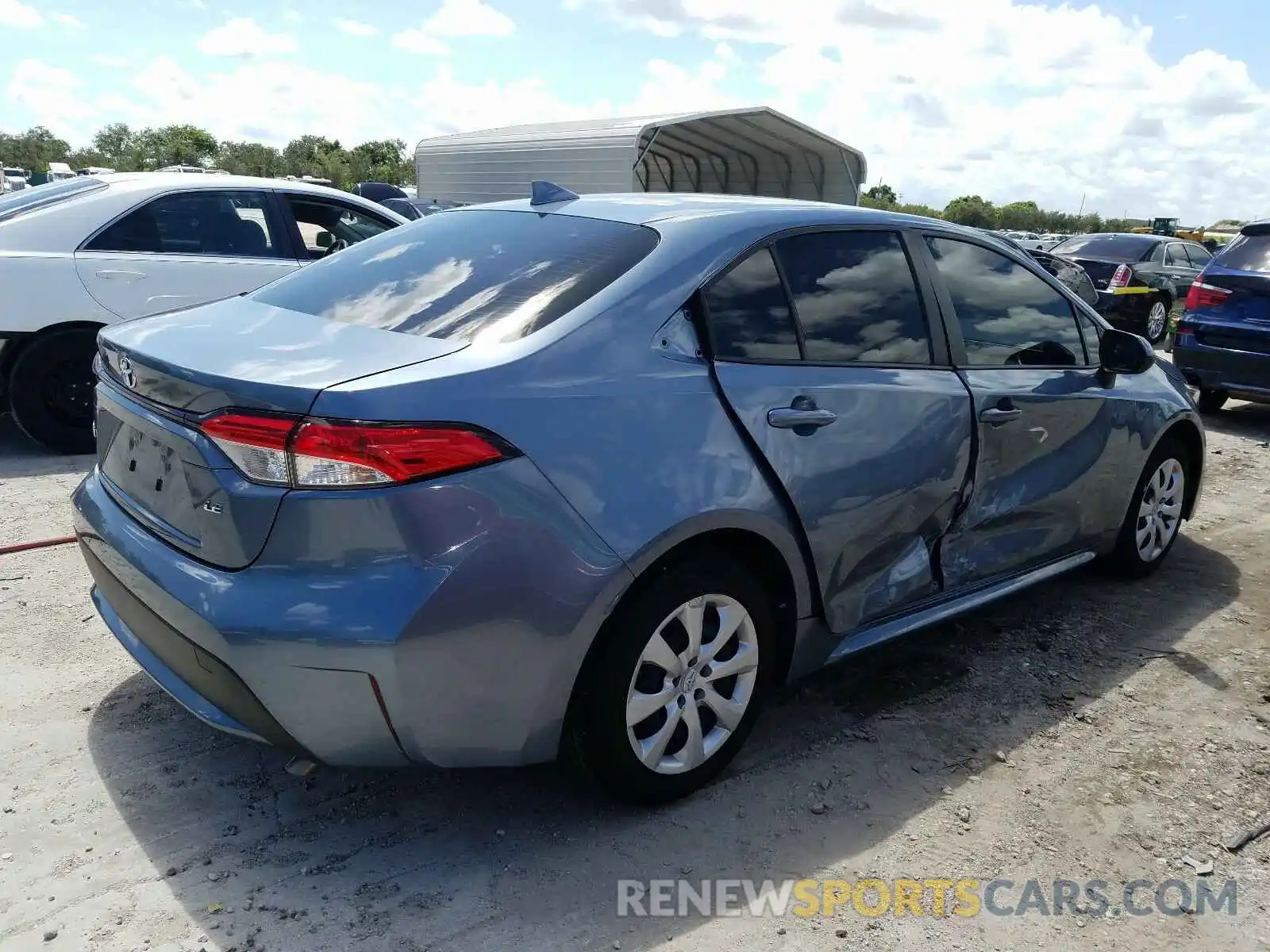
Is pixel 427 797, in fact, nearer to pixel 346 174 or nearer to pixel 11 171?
pixel 11 171

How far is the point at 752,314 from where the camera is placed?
115 inches

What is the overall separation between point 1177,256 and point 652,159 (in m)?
Result: 8.22

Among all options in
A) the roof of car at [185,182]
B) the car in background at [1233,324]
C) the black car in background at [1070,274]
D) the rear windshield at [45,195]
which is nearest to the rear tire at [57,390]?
the rear windshield at [45,195]

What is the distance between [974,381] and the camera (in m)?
3.53

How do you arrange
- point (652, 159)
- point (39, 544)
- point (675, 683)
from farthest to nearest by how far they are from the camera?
point (652, 159)
point (39, 544)
point (675, 683)

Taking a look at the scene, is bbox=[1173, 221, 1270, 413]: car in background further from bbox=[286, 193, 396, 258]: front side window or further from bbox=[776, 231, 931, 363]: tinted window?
bbox=[286, 193, 396, 258]: front side window

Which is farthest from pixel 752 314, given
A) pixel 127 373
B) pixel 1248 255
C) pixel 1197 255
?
pixel 1197 255

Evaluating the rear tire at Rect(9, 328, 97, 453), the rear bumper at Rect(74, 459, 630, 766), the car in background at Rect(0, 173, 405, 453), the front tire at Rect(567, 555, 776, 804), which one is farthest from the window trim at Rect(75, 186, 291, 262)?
the front tire at Rect(567, 555, 776, 804)

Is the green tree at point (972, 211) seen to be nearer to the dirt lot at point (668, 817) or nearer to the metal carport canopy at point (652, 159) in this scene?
the metal carport canopy at point (652, 159)

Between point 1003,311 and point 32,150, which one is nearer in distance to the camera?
point 1003,311

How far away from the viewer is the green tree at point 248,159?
195ft

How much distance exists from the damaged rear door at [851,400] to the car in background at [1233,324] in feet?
18.9

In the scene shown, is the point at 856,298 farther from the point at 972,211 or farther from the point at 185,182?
the point at 972,211

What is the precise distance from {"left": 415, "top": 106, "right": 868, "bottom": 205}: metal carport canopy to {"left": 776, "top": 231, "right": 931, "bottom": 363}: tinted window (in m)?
11.9
